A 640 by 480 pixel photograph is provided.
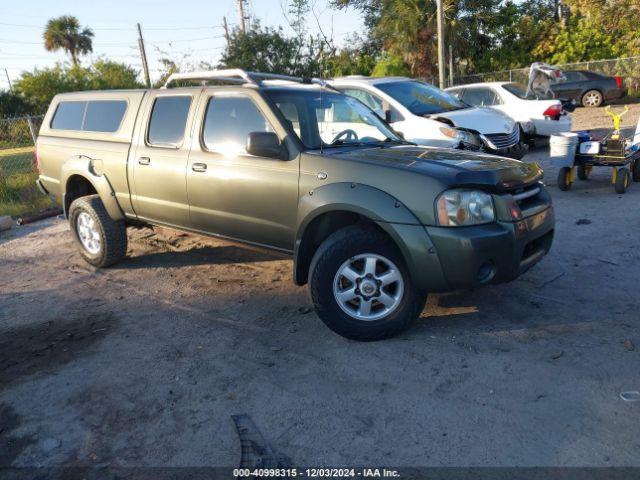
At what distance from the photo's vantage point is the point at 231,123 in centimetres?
447

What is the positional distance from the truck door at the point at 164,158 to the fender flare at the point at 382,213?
57.3 inches

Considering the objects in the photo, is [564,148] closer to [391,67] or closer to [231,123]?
[231,123]

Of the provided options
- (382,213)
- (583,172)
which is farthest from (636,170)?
(382,213)

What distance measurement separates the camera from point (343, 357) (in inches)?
141

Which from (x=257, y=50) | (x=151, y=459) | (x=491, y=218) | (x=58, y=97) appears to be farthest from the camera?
(x=257, y=50)

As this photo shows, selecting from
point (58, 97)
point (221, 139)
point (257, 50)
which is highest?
point (257, 50)

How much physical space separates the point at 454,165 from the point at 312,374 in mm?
1683

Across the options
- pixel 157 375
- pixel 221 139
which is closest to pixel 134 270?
pixel 221 139

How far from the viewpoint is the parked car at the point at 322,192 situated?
11.3 ft

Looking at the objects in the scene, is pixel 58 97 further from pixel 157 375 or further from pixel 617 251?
pixel 617 251

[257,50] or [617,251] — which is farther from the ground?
[257,50]

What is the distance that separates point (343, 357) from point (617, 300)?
7.36ft

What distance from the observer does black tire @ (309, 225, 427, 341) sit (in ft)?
11.9

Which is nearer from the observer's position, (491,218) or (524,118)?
(491,218)
